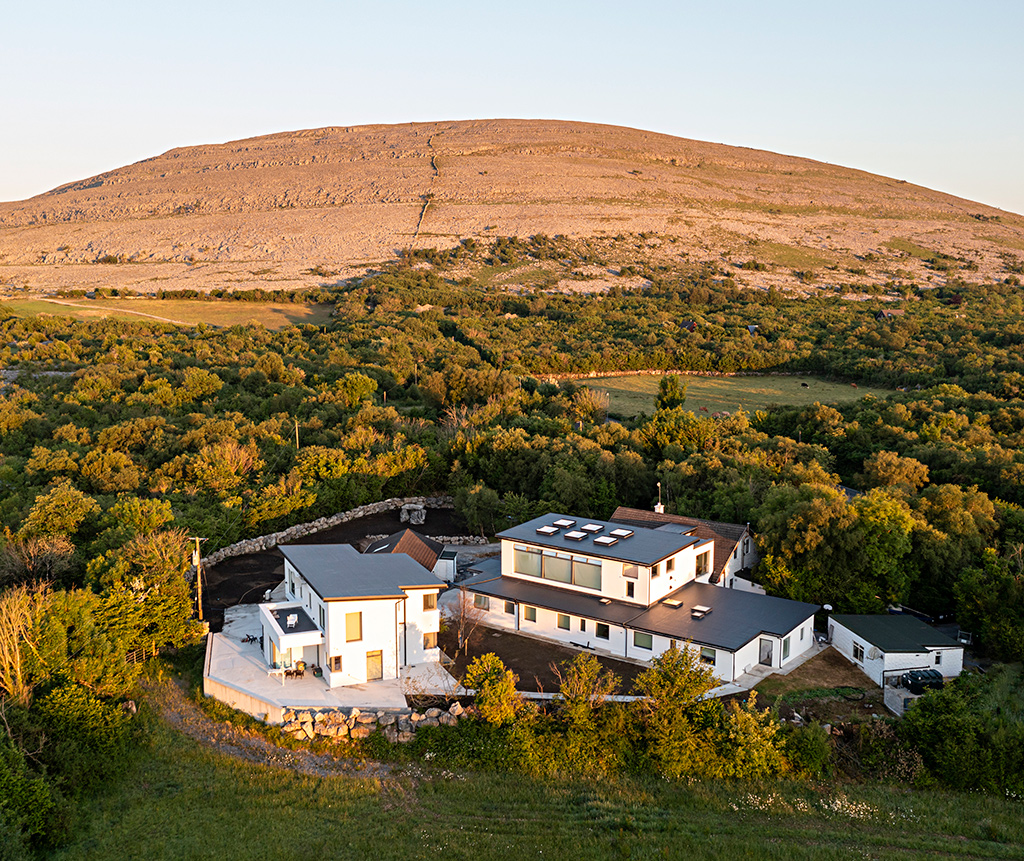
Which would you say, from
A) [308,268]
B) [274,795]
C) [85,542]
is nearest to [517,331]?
[308,268]

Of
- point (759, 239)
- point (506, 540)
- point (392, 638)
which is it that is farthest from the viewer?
point (759, 239)

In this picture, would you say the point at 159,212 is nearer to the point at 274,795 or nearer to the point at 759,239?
the point at 759,239

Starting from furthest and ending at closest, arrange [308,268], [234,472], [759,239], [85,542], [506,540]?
[759,239]
[308,268]
[234,472]
[85,542]
[506,540]

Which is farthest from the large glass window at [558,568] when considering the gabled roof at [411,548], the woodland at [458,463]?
the woodland at [458,463]

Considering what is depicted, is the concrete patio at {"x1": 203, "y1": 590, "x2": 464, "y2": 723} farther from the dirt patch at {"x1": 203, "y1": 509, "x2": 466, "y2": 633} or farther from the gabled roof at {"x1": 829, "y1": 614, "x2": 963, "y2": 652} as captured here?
the gabled roof at {"x1": 829, "y1": 614, "x2": 963, "y2": 652}

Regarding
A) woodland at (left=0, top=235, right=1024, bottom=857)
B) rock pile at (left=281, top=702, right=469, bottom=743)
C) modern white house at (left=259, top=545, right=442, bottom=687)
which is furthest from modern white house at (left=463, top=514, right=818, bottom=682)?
rock pile at (left=281, top=702, right=469, bottom=743)

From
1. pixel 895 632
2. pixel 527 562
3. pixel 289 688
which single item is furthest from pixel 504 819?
pixel 895 632
